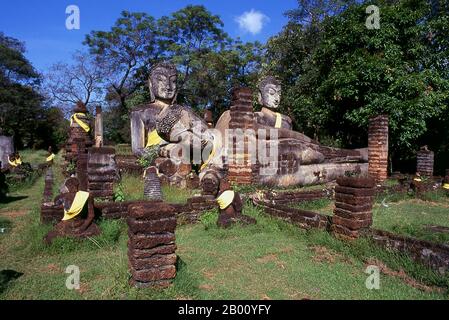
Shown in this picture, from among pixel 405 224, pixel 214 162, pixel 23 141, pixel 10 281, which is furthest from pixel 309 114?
pixel 23 141

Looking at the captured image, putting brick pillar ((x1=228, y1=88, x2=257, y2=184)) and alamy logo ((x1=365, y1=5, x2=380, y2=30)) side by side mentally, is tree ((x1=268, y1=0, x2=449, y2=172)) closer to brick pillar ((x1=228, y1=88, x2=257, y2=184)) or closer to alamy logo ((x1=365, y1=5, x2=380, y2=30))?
alamy logo ((x1=365, y1=5, x2=380, y2=30))

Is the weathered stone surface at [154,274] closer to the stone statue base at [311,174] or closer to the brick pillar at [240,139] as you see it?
the brick pillar at [240,139]

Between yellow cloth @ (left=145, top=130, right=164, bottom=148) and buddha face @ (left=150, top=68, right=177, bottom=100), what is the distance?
46.6 inches

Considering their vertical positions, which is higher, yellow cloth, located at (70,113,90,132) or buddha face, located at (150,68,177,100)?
buddha face, located at (150,68,177,100)

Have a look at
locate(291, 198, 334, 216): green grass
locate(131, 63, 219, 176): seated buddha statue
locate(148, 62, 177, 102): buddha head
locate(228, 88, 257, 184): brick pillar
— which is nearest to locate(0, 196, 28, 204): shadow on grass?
locate(131, 63, 219, 176): seated buddha statue

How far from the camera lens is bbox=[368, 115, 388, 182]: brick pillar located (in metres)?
11.0

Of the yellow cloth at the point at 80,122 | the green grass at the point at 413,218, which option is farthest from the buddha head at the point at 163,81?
the green grass at the point at 413,218

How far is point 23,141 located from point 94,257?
35.8 m

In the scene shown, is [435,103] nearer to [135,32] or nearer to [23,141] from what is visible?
[135,32]

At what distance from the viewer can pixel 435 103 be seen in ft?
42.4

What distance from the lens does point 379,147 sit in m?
11.0

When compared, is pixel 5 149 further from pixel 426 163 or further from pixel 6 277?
pixel 426 163

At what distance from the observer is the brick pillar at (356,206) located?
5.17 m

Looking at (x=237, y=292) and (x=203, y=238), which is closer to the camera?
(x=237, y=292)
